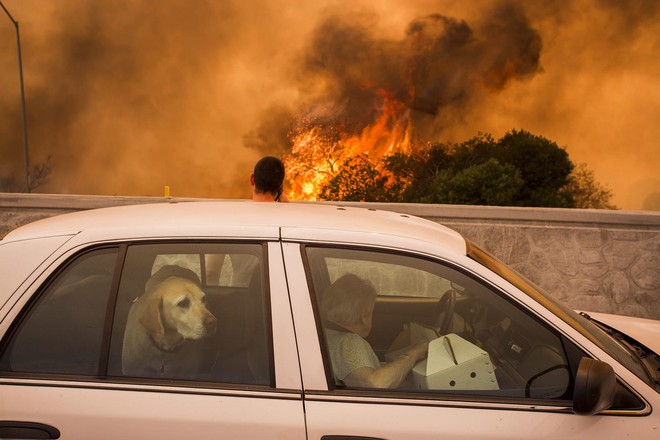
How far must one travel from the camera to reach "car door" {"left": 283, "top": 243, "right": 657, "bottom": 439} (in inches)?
91.4

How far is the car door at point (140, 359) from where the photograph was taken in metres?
2.31

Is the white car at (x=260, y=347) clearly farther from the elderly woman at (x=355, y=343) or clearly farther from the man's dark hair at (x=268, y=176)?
the man's dark hair at (x=268, y=176)

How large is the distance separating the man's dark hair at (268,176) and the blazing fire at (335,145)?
2362 cm

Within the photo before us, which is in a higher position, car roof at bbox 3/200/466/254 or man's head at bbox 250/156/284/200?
man's head at bbox 250/156/284/200

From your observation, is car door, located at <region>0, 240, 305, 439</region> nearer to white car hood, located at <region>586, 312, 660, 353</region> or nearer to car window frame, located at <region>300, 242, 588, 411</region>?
car window frame, located at <region>300, 242, 588, 411</region>

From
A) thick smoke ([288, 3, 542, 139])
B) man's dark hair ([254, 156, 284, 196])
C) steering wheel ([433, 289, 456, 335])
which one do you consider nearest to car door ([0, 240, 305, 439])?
steering wheel ([433, 289, 456, 335])

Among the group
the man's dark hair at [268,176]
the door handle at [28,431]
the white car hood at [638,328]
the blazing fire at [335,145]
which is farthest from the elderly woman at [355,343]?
the blazing fire at [335,145]

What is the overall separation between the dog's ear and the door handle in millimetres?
420

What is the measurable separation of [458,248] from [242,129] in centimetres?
2916

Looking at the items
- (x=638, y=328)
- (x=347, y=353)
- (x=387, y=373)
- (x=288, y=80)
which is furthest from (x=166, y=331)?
(x=288, y=80)

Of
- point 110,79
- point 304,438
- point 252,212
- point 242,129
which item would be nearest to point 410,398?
point 304,438

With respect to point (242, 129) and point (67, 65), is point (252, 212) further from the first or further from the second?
point (67, 65)

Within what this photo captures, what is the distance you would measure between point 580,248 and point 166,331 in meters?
5.58

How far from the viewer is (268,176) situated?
4848 millimetres
